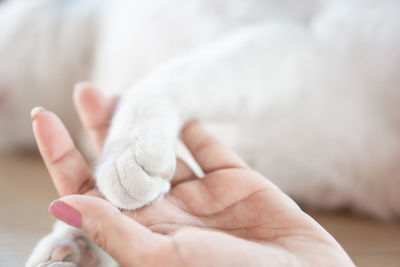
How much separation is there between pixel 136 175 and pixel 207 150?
21 centimetres

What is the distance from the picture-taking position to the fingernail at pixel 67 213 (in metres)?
0.53

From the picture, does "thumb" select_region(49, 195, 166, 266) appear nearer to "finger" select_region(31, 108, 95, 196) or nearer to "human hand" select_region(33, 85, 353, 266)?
"human hand" select_region(33, 85, 353, 266)

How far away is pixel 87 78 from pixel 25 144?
11.6 inches

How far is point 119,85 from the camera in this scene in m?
1.36

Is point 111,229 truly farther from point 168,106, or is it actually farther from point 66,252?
point 168,106

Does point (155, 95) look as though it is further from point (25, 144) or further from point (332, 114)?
point (25, 144)

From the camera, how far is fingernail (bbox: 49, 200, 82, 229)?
53 centimetres

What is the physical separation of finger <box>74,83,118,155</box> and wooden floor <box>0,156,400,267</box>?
0.65 feet

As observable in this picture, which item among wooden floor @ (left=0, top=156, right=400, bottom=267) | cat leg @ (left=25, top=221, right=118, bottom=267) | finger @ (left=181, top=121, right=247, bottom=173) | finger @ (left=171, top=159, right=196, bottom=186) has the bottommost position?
wooden floor @ (left=0, top=156, right=400, bottom=267)

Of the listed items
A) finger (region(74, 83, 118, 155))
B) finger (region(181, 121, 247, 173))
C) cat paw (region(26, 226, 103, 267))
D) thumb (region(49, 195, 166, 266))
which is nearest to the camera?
thumb (region(49, 195, 166, 266))

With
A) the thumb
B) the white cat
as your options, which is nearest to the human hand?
the thumb

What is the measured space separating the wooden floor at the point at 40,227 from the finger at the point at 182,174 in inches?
10.8

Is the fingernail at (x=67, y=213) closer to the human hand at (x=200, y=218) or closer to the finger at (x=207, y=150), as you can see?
the human hand at (x=200, y=218)

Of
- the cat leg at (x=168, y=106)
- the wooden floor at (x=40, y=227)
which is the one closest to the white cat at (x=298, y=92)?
the cat leg at (x=168, y=106)
